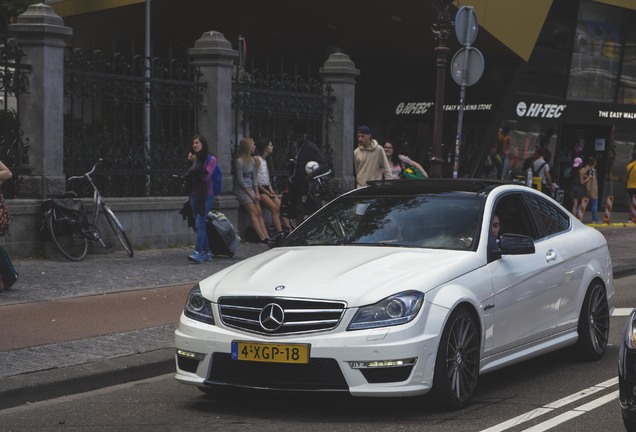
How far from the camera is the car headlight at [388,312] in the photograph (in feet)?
22.4

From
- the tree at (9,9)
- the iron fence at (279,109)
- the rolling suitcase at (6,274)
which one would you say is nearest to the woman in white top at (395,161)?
the iron fence at (279,109)

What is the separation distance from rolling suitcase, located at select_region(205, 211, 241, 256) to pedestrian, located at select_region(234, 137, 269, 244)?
1965 millimetres

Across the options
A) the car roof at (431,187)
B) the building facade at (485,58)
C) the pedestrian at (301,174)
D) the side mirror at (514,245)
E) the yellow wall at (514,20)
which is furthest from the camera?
the building facade at (485,58)

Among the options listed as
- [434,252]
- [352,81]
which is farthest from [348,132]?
[434,252]

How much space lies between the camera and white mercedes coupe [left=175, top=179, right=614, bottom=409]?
682 centimetres

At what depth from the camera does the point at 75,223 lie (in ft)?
48.3

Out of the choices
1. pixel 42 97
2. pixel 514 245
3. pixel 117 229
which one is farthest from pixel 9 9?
pixel 514 245

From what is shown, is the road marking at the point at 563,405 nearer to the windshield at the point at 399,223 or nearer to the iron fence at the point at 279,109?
the windshield at the point at 399,223

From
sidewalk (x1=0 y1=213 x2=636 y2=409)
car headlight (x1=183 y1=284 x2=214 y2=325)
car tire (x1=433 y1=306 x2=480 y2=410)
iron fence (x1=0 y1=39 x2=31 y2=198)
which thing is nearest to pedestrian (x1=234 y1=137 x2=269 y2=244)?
sidewalk (x1=0 y1=213 x2=636 y2=409)

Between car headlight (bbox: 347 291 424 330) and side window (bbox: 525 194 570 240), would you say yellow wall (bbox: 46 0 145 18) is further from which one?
car headlight (bbox: 347 291 424 330)

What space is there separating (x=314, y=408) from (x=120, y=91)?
9.67 m

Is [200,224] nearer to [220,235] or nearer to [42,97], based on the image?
[220,235]

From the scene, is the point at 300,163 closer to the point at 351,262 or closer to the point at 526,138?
the point at 351,262

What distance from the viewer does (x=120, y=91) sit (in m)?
16.2
